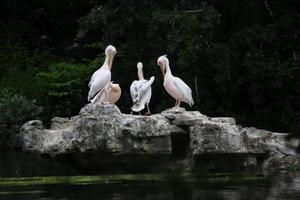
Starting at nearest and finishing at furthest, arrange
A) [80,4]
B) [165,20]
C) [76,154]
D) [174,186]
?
[174,186] < [76,154] < [165,20] < [80,4]

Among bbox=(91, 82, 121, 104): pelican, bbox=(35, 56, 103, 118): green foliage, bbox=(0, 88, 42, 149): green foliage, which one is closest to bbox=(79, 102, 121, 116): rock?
bbox=(91, 82, 121, 104): pelican

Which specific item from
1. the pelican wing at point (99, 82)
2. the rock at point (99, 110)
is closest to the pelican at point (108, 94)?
the pelican wing at point (99, 82)

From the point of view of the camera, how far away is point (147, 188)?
588 inches

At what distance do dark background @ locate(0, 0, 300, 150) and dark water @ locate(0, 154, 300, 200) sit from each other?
26.0ft

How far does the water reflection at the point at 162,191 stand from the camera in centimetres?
1393

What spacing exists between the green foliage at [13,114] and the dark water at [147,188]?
6.91m

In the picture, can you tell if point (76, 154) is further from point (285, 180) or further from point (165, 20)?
point (165, 20)

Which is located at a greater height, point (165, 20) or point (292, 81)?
point (165, 20)

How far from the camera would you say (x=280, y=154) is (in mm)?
19547

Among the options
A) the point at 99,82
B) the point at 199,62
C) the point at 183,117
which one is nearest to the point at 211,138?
the point at 183,117

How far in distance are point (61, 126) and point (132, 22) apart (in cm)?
782

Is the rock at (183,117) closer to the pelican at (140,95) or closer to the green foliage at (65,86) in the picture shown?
the pelican at (140,95)

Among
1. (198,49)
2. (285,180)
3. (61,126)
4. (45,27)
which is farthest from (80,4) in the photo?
(285,180)

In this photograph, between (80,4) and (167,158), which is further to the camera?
(80,4)
